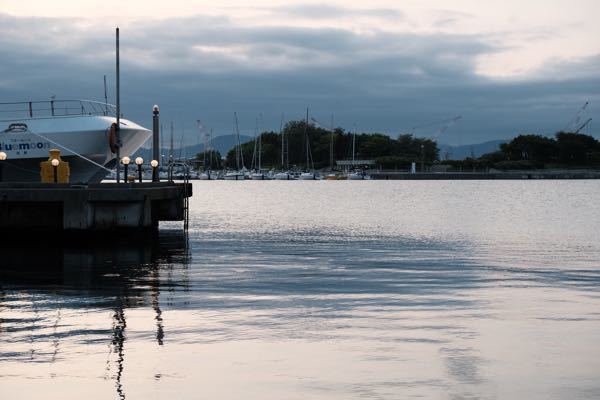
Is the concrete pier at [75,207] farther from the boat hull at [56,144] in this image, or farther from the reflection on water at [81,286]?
the boat hull at [56,144]

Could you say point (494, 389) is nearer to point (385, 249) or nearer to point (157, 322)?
point (157, 322)

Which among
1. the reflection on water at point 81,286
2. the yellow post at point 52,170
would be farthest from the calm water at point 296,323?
the yellow post at point 52,170

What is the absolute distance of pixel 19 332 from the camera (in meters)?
15.2

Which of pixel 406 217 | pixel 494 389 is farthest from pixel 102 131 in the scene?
pixel 494 389

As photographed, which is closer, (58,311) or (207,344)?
(207,344)

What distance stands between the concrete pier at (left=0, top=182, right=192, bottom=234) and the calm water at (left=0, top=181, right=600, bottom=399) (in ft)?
3.96

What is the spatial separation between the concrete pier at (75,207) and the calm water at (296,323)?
121 cm

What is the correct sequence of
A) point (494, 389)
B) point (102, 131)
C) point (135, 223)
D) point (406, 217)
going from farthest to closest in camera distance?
point (406, 217) < point (102, 131) < point (135, 223) < point (494, 389)

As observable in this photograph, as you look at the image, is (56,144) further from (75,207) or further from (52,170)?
(75,207)

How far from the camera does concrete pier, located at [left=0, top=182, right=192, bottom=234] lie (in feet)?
108

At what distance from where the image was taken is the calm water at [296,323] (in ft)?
39.2

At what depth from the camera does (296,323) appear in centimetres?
1648

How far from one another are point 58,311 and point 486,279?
449 inches

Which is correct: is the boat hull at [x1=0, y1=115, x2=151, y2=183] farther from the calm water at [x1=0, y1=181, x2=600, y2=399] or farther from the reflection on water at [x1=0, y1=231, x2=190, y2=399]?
the calm water at [x1=0, y1=181, x2=600, y2=399]
